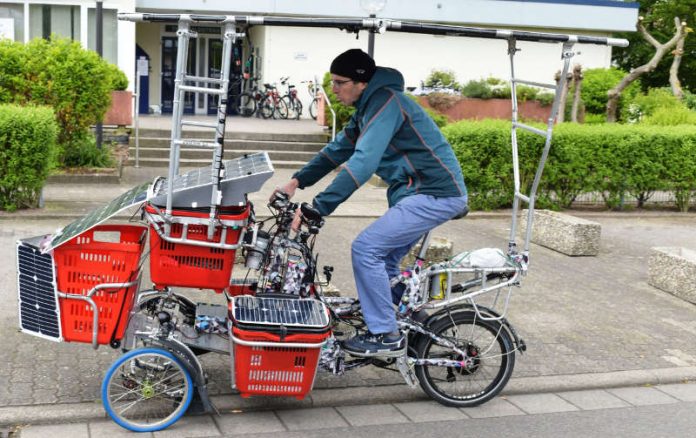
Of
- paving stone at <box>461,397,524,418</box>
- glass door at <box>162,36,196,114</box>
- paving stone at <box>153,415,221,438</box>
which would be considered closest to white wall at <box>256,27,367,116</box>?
glass door at <box>162,36,196,114</box>

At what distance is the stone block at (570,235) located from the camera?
10.5m

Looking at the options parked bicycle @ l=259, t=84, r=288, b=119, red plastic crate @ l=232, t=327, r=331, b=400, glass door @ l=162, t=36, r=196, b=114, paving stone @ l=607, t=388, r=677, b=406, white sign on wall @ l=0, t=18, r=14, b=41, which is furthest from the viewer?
glass door @ l=162, t=36, r=196, b=114

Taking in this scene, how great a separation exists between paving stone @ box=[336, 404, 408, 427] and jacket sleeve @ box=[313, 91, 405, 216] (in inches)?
52.0

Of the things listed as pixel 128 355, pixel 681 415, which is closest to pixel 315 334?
pixel 128 355

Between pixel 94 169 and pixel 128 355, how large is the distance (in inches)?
407

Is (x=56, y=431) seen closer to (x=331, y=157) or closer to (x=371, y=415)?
(x=371, y=415)

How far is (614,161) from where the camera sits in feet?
44.3

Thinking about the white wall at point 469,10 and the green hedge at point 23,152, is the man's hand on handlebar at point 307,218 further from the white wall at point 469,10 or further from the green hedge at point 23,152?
the white wall at point 469,10

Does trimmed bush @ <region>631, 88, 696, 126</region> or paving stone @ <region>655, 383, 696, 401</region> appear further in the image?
trimmed bush @ <region>631, 88, 696, 126</region>

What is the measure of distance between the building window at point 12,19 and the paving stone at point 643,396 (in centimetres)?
2134

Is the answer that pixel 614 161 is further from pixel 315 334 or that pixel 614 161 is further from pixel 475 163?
pixel 315 334

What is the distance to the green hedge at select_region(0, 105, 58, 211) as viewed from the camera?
11031 mm

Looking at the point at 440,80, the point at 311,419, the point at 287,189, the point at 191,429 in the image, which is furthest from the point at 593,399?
the point at 440,80

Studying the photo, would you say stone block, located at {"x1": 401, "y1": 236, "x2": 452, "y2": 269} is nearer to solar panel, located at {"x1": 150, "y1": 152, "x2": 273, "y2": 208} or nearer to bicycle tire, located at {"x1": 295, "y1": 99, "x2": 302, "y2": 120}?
solar panel, located at {"x1": 150, "y1": 152, "x2": 273, "y2": 208}
